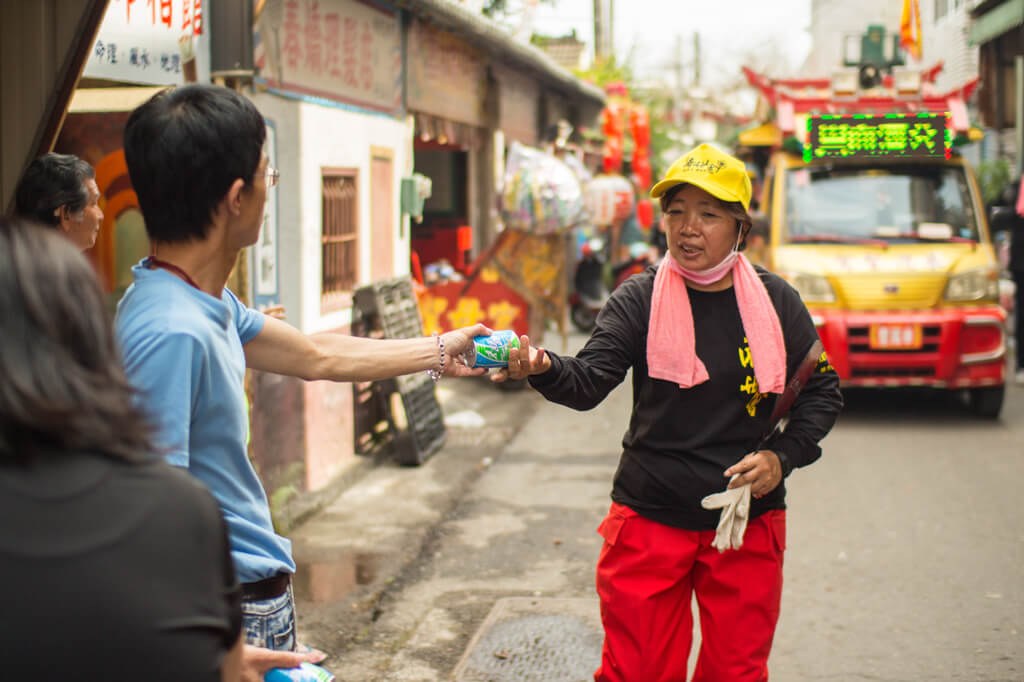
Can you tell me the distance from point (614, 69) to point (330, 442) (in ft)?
61.2

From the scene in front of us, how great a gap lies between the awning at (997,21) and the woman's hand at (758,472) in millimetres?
15034

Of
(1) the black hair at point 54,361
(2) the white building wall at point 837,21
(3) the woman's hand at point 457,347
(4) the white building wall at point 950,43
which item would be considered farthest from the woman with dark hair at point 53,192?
(2) the white building wall at point 837,21

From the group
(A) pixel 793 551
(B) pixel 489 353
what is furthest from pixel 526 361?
(A) pixel 793 551

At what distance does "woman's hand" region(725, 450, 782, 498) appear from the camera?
315 centimetres

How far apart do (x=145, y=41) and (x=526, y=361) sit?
3.29 meters

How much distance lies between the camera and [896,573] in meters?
5.79

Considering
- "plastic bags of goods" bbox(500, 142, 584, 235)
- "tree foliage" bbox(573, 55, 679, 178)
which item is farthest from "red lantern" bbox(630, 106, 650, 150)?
"plastic bags of goods" bbox(500, 142, 584, 235)

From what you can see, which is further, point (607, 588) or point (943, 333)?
point (943, 333)

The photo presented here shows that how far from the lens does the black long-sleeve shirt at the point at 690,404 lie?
3.21 metres

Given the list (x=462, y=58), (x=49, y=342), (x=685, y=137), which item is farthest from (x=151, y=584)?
(x=685, y=137)

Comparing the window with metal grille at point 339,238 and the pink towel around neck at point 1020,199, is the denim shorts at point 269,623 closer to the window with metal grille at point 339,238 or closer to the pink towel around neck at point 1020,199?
the window with metal grille at point 339,238

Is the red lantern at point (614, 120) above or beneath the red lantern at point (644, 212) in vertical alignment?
above

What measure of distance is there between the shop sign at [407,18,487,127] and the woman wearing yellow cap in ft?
22.2

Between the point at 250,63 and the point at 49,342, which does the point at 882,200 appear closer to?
the point at 250,63
